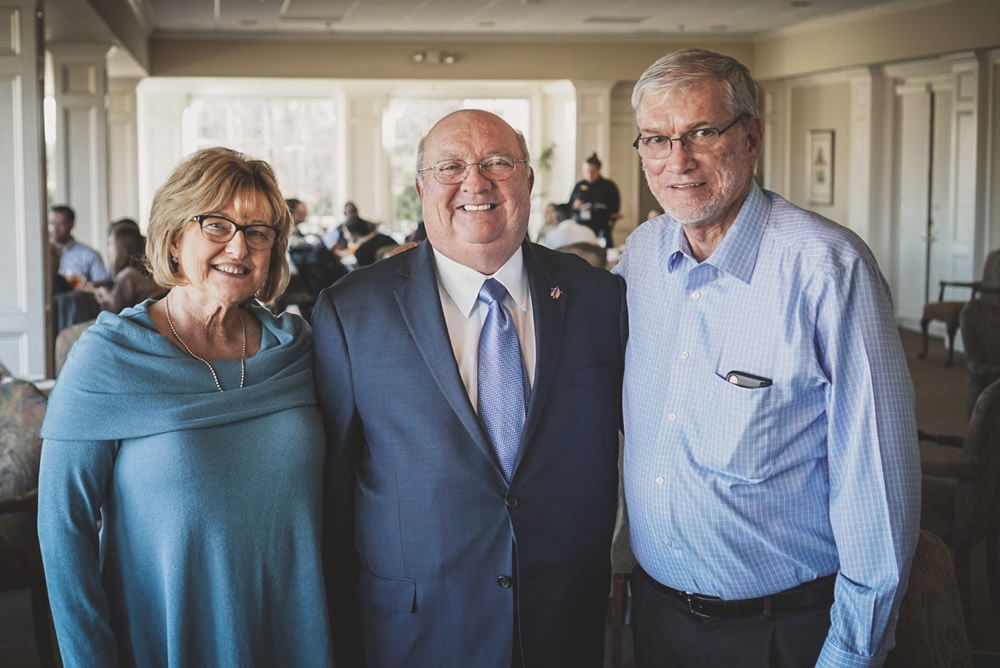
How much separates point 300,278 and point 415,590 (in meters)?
9.74

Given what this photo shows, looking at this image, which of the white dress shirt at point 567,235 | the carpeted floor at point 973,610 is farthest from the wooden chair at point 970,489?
the white dress shirt at point 567,235

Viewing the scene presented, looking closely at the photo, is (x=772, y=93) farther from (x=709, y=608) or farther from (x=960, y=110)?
(x=709, y=608)

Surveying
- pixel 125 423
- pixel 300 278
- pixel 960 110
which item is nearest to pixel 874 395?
pixel 125 423

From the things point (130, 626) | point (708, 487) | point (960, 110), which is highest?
point (960, 110)

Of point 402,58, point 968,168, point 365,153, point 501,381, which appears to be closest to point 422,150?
point 501,381

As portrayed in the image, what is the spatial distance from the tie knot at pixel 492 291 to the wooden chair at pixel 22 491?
91.7 inches

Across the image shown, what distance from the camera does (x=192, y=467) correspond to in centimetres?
206

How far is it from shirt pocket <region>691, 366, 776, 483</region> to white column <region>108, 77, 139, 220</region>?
1475 centimetres

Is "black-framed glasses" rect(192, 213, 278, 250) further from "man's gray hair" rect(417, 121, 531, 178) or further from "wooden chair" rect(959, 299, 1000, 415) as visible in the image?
"wooden chair" rect(959, 299, 1000, 415)

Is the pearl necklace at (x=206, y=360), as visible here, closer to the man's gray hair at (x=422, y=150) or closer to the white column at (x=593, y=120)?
the man's gray hair at (x=422, y=150)

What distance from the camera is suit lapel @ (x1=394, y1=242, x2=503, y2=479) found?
2117 millimetres

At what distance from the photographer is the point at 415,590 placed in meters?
2.16

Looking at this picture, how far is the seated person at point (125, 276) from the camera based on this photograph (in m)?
6.73

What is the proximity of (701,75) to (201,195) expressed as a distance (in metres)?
0.96
